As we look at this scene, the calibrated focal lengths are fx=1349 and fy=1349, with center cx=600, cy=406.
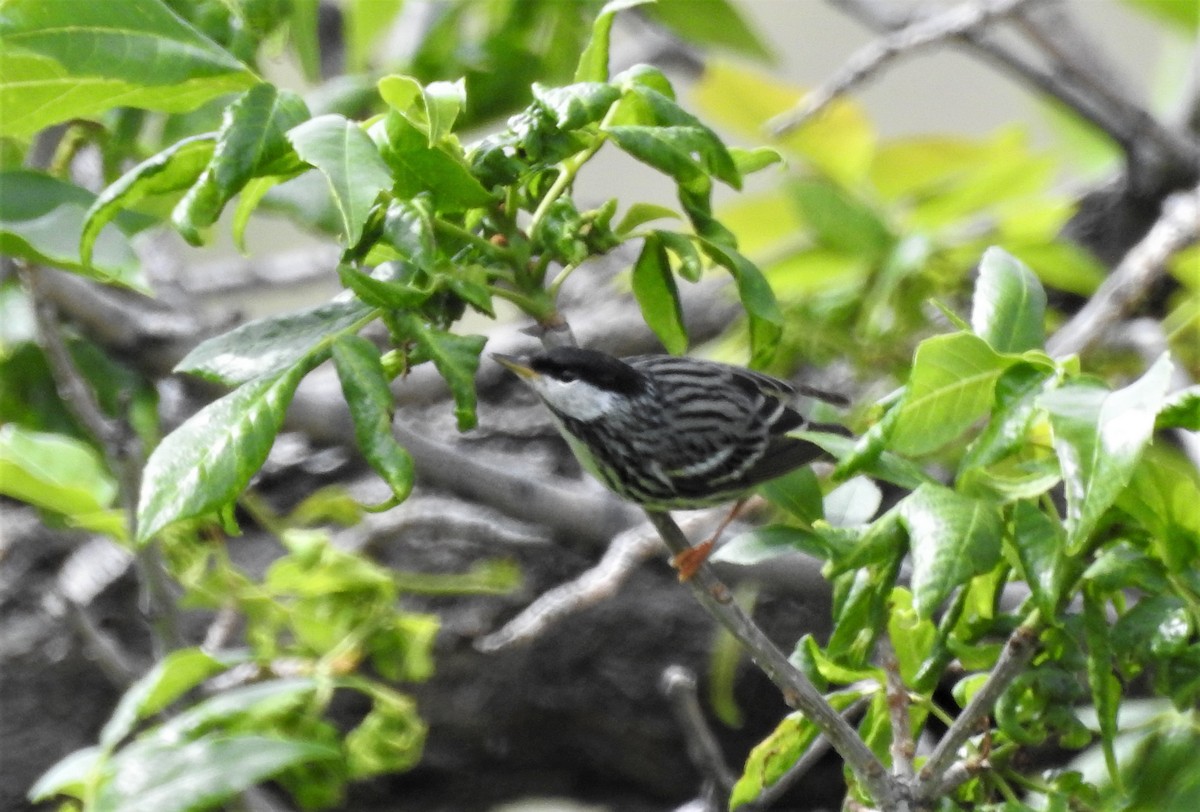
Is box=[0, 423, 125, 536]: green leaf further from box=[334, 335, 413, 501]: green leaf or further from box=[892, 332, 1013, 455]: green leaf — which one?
box=[892, 332, 1013, 455]: green leaf

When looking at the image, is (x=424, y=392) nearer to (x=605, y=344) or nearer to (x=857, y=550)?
(x=605, y=344)

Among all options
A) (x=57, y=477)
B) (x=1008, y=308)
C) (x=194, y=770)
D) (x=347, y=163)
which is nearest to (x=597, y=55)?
(x=347, y=163)

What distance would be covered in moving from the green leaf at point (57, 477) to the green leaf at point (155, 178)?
0.55 meters

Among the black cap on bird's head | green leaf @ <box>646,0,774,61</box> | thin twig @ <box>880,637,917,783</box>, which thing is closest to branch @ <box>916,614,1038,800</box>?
thin twig @ <box>880,637,917,783</box>

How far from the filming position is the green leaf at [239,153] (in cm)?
94

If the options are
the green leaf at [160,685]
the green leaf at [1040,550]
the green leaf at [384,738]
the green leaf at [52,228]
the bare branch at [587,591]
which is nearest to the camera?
the green leaf at [1040,550]

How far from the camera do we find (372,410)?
0.94m

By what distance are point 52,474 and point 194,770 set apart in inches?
19.0

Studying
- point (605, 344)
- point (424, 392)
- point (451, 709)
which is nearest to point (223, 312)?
point (424, 392)

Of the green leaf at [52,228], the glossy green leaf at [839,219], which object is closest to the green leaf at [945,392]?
the green leaf at [52,228]

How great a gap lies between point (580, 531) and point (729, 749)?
55 cm

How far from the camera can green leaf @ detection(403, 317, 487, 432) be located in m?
0.93

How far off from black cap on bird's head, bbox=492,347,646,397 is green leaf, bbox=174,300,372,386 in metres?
0.27

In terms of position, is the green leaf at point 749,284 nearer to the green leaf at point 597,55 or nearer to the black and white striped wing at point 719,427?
the green leaf at point 597,55
